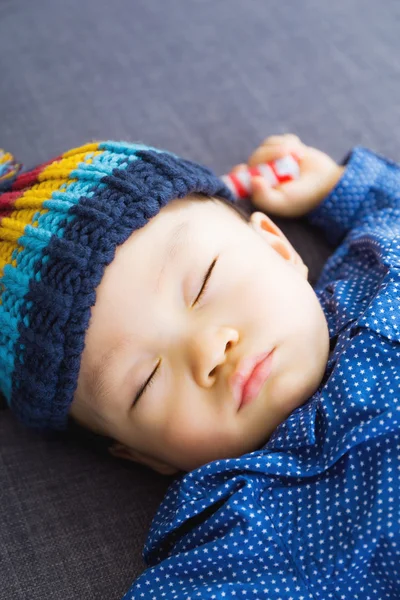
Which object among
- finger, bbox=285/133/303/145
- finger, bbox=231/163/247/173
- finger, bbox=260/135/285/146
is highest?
finger, bbox=285/133/303/145

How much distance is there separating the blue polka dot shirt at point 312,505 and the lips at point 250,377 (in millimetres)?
74

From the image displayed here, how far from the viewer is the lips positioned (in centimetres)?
97

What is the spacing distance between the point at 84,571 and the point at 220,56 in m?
1.24

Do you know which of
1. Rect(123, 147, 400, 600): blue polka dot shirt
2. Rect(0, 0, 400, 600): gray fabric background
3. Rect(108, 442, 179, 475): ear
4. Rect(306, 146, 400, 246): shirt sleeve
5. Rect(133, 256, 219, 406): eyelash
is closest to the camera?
Rect(123, 147, 400, 600): blue polka dot shirt

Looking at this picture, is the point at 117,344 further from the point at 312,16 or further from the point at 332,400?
the point at 312,16

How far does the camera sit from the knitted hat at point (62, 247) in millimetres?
969

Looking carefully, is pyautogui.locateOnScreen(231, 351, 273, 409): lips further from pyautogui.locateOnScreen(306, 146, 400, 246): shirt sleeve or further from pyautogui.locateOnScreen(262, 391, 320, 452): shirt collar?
pyautogui.locateOnScreen(306, 146, 400, 246): shirt sleeve

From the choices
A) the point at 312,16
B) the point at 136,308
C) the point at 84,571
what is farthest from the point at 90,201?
the point at 312,16

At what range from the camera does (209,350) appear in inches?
37.4

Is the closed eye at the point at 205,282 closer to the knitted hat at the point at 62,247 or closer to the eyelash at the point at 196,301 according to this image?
the eyelash at the point at 196,301

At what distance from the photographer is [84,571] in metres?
1.03

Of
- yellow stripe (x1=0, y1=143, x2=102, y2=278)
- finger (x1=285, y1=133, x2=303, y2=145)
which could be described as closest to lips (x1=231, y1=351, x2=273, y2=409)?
yellow stripe (x1=0, y1=143, x2=102, y2=278)

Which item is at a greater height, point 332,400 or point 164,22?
point 164,22

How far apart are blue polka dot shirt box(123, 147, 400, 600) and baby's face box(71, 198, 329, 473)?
47mm
